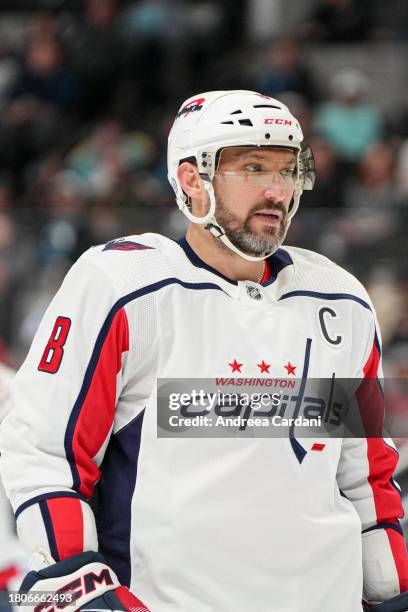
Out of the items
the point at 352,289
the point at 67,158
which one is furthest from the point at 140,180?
the point at 352,289

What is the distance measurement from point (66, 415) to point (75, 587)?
0.31 meters

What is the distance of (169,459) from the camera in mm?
2217

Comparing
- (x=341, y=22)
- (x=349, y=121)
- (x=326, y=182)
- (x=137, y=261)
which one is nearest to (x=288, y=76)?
(x=349, y=121)

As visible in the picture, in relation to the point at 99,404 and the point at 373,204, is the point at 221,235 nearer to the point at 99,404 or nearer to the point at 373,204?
the point at 99,404

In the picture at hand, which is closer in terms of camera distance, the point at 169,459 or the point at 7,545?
the point at 169,459

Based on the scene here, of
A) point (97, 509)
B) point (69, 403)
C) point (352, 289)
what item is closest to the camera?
point (69, 403)

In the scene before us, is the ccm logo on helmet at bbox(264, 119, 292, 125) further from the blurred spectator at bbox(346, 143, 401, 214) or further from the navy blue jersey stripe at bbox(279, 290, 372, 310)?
the blurred spectator at bbox(346, 143, 401, 214)

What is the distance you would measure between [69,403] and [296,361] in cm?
46

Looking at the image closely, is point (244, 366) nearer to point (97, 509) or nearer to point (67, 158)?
point (97, 509)

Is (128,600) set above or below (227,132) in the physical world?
below

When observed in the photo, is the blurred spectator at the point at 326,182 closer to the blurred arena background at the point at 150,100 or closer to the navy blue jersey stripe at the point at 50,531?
the blurred arena background at the point at 150,100

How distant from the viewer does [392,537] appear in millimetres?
2455

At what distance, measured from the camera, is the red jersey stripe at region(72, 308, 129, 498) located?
219 cm

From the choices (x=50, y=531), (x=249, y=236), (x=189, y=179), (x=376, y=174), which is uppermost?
(x=189, y=179)
